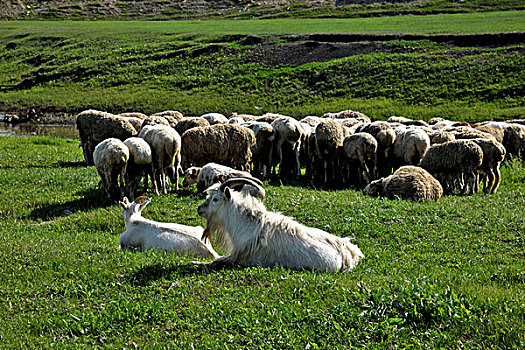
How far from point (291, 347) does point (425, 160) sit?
11488 mm

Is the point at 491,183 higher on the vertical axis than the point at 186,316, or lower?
lower

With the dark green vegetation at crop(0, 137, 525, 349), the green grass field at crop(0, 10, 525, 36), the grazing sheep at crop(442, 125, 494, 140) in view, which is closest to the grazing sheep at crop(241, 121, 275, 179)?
the grazing sheep at crop(442, 125, 494, 140)

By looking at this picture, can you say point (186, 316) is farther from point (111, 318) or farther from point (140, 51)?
point (140, 51)

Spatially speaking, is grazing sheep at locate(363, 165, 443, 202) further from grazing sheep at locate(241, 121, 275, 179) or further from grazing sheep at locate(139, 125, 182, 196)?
grazing sheep at locate(139, 125, 182, 196)

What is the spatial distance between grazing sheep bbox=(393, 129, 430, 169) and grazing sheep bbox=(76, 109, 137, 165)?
9.67m

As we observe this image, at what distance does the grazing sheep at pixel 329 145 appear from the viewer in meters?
17.2

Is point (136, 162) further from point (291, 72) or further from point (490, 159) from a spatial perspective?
point (291, 72)

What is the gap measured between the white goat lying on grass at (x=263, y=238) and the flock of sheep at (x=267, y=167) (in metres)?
0.02

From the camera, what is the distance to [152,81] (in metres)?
54.5

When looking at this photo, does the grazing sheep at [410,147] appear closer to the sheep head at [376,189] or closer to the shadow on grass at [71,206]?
the sheep head at [376,189]

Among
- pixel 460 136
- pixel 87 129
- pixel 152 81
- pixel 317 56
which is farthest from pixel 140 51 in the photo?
pixel 460 136

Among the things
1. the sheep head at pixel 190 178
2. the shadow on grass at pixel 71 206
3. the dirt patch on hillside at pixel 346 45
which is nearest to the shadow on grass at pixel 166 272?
the shadow on grass at pixel 71 206

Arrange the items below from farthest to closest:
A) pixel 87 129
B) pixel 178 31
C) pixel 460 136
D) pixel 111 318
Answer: pixel 178 31
pixel 87 129
pixel 460 136
pixel 111 318

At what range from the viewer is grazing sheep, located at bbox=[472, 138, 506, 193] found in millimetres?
14852
